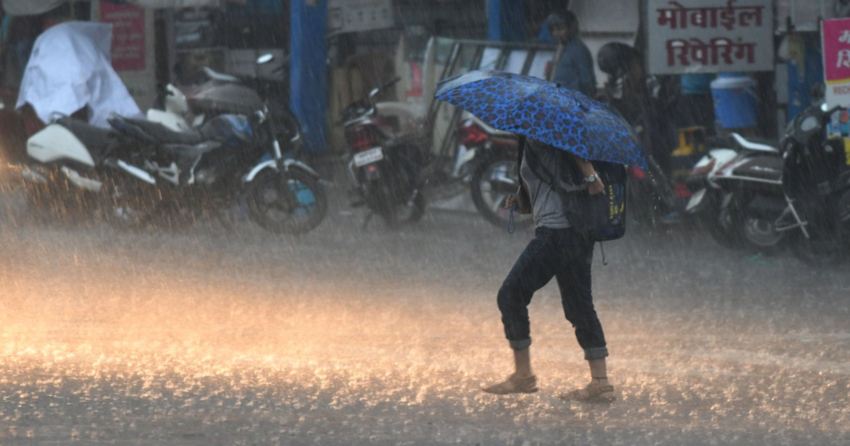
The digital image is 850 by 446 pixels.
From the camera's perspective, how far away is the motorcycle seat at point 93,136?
41.3 feet

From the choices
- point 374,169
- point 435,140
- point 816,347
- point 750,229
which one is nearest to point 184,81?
point 435,140

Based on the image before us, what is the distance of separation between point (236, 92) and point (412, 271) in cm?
310

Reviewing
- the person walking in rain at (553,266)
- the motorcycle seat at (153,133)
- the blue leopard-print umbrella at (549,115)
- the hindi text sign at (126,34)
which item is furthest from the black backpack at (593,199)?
the hindi text sign at (126,34)

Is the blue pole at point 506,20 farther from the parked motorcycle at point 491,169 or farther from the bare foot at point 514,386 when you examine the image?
the bare foot at point 514,386

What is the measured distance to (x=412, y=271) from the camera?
34.3 feet

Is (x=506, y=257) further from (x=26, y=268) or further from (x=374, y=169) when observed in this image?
(x=26, y=268)

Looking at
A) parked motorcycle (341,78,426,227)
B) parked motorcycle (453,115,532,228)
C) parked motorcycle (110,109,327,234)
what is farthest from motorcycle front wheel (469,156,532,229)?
parked motorcycle (110,109,327,234)

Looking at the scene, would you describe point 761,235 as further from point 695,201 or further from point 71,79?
point 71,79

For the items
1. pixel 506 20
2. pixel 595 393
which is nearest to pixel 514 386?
pixel 595 393

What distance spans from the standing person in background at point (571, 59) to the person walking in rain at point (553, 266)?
19.3 ft

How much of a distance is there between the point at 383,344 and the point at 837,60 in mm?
4432

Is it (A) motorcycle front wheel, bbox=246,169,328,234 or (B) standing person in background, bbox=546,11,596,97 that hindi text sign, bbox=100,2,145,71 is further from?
(B) standing person in background, bbox=546,11,596,97

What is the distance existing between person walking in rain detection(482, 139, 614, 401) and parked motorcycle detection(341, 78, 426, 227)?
585 centimetres

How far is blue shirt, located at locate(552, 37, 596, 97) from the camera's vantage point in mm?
12430
